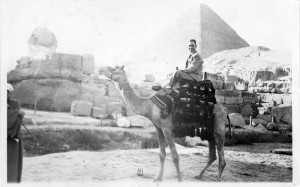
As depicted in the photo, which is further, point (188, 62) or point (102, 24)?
point (102, 24)

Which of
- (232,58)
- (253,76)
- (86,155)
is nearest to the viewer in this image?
(86,155)

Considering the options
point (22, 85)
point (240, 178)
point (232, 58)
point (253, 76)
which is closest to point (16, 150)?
point (22, 85)

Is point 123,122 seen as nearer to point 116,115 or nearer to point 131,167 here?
point 116,115

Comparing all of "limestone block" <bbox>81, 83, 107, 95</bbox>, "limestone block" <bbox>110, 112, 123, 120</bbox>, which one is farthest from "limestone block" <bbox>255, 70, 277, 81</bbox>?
"limestone block" <bbox>110, 112, 123, 120</bbox>

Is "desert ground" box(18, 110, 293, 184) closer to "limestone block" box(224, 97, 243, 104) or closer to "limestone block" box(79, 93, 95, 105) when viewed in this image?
"limestone block" box(79, 93, 95, 105)

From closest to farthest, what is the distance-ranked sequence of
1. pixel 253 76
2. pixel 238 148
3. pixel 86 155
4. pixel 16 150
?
pixel 16 150 → pixel 86 155 → pixel 238 148 → pixel 253 76

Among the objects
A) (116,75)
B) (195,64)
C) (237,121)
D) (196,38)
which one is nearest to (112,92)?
(116,75)

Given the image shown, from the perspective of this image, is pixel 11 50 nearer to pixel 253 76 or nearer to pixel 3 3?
pixel 3 3

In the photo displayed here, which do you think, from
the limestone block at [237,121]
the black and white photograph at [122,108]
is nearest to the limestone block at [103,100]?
the black and white photograph at [122,108]
